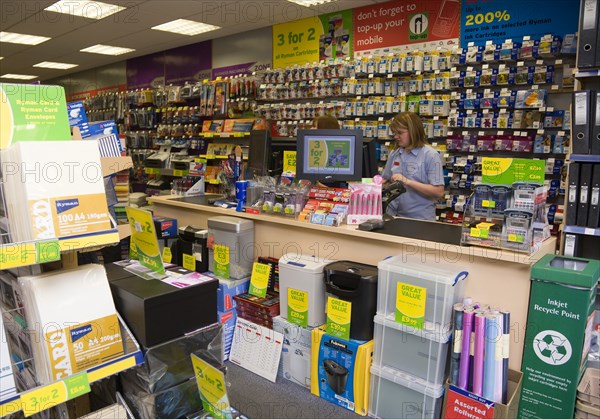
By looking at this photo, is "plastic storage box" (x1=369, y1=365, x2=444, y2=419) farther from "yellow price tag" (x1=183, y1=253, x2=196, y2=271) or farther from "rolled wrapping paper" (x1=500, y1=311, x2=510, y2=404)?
"yellow price tag" (x1=183, y1=253, x2=196, y2=271)

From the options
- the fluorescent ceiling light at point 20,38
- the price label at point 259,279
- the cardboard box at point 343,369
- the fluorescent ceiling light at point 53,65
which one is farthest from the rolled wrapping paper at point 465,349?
the fluorescent ceiling light at point 53,65

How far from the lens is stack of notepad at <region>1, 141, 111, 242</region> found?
1.22m

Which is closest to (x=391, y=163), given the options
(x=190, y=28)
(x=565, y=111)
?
(x=565, y=111)

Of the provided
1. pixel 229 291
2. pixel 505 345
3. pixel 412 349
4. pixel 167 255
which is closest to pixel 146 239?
pixel 229 291

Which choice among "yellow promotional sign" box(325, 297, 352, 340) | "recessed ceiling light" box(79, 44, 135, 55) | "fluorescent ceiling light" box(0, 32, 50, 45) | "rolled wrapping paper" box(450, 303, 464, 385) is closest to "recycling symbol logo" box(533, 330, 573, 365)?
"rolled wrapping paper" box(450, 303, 464, 385)

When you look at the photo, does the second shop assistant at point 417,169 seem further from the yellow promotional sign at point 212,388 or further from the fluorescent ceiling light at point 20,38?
the fluorescent ceiling light at point 20,38

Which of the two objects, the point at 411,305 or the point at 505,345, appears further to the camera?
the point at 411,305

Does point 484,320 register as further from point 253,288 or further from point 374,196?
point 253,288

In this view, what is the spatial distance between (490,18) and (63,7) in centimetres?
543

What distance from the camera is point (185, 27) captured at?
726 cm

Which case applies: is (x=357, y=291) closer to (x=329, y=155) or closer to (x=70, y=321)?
(x=329, y=155)

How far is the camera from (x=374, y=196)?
2.74 metres

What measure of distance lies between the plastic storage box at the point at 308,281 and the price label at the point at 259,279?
243 millimetres

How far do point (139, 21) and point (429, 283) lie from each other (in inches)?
250
